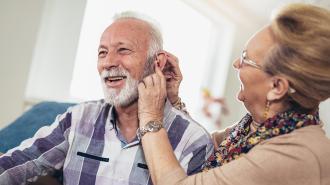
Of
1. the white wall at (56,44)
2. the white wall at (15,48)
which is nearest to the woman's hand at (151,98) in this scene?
the white wall at (15,48)

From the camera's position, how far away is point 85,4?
2.68 metres

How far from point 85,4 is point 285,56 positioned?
6.53 feet

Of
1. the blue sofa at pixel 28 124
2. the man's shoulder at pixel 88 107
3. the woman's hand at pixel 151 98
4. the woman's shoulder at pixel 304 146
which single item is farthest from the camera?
the blue sofa at pixel 28 124

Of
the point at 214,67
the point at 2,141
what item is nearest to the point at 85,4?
the point at 2,141

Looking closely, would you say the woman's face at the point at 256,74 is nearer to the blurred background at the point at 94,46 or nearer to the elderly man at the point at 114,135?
the elderly man at the point at 114,135

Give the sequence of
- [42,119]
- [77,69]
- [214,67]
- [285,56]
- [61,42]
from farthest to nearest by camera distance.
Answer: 1. [214,67]
2. [77,69]
3. [61,42]
4. [42,119]
5. [285,56]

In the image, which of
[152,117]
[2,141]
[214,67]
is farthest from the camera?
[214,67]

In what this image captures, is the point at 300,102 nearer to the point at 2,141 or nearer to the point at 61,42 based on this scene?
the point at 2,141

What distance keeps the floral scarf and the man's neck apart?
0.33 metres

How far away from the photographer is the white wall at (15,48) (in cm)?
220

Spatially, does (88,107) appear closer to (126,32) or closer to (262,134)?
(126,32)

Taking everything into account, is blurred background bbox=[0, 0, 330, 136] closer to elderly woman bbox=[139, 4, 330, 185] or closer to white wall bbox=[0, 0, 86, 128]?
white wall bbox=[0, 0, 86, 128]

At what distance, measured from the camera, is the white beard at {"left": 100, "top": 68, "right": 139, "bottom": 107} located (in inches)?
52.1

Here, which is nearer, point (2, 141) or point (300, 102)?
point (300, 102)
